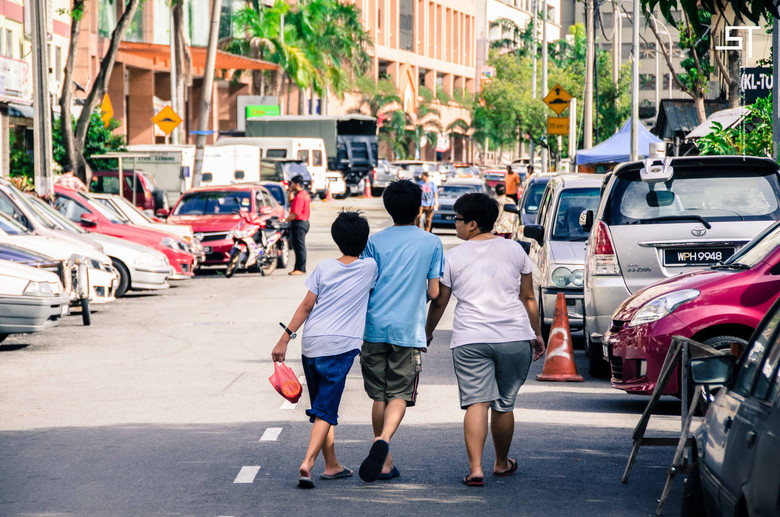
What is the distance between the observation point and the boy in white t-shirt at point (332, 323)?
7609 millimetres

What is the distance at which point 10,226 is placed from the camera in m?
17.9

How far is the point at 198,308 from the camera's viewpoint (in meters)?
19.4

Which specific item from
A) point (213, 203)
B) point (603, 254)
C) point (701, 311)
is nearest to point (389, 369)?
point (701, 311)

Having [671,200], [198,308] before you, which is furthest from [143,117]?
[671,200]

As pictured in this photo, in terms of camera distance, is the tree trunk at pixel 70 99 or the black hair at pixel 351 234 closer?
the black hair at pixel 351 234

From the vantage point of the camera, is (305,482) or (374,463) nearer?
(374,463)

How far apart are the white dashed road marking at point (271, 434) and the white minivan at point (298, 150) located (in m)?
40.3

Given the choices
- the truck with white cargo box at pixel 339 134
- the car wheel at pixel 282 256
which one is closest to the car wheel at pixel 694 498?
the car wheel at pixel 282 256

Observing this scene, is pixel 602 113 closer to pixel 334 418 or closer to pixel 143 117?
pixel 143 117

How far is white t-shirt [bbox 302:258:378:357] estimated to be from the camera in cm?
761

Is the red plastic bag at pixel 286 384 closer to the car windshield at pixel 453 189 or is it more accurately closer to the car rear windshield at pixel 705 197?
the car rear windshield at pixel 705 197

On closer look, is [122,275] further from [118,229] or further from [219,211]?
[219,211]

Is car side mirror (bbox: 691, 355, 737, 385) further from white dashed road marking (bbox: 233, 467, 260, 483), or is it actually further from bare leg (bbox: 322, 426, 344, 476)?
white dashed road marking (bbox: 233, 467, 260, 483)

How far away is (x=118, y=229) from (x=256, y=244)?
134 inches
